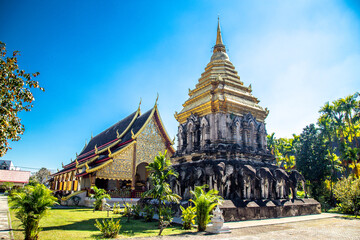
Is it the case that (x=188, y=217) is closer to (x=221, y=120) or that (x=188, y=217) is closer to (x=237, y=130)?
(x=221, y=120)

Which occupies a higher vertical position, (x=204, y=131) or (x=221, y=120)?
(x=221, y=120)

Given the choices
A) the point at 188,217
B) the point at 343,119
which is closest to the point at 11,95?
the point at 188,217

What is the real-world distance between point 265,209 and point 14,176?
144 ft

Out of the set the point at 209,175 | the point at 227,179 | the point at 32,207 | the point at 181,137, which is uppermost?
the point at 181,137

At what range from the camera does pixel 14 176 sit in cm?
4053

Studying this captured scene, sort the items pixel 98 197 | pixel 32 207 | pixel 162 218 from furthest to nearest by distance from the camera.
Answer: pixel 98 197 → pixel 162 218 → pixel 32 207

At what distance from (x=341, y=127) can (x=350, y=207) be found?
16.1 meters

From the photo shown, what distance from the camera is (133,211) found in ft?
34.4

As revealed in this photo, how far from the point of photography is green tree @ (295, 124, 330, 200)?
70.6ft

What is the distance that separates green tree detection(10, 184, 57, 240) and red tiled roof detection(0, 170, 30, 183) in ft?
137

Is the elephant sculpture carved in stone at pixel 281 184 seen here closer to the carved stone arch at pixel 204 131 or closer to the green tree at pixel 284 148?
the carved stone arch at pixel 204 131

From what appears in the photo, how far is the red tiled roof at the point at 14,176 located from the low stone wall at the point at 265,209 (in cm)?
4197

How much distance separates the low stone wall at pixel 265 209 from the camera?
30.2ft

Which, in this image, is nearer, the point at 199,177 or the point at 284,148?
the point at 199,177
